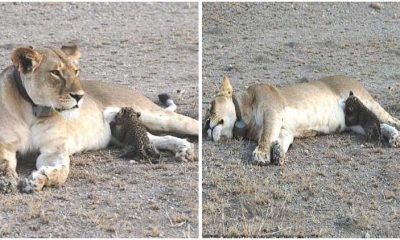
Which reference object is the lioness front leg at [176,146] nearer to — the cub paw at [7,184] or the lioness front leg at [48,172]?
the lioness front leg at [48,172]

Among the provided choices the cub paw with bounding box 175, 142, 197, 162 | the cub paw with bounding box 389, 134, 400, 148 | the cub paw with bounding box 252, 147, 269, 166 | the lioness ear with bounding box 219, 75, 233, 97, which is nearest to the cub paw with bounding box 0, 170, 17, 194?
the cub paw with bounding box 175, 142, 197, 162

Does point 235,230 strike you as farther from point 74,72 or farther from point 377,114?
point 377,114

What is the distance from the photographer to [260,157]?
4.08m

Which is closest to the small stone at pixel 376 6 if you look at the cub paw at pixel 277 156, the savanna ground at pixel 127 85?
the savanna ground at pixel 127 85

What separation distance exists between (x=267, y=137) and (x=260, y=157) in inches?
10.4

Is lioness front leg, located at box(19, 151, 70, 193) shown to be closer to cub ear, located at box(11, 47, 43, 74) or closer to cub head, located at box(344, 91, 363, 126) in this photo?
cub ear, located at box(11, 47, 43, 74)

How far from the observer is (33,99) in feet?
12.0

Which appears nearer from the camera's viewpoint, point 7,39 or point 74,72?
point 74,72

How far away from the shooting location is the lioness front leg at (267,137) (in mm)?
4082

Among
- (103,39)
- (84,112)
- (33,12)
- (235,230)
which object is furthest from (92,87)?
(33,12)

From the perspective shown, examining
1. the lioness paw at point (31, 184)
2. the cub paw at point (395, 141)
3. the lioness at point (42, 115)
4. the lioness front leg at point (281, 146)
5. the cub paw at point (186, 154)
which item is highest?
the lioness at point (42, 115)

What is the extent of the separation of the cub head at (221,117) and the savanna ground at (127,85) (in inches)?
9.0

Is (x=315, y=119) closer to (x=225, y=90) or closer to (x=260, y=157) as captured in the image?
(x=225, y=90)

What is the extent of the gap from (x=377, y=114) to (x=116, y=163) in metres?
1.89
